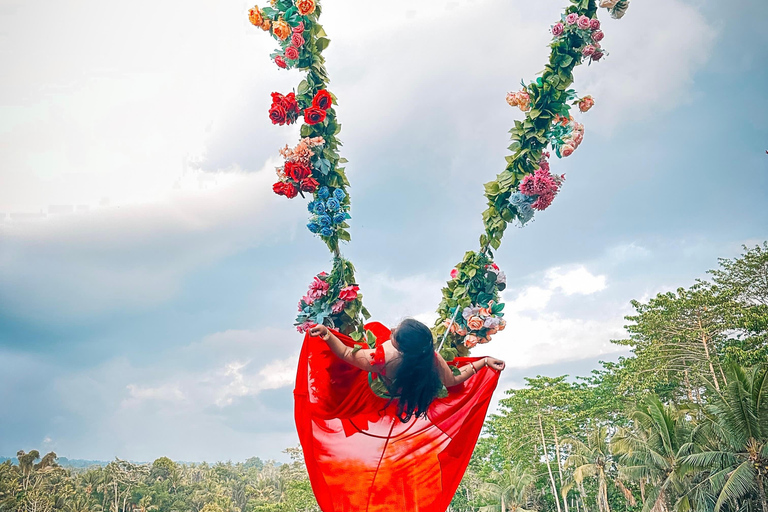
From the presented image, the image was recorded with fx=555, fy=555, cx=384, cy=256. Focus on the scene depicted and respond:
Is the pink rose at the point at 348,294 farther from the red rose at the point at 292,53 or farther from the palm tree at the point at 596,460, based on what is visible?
the palm tree at the point at 596,460

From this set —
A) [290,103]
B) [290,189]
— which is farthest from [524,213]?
[290,103]

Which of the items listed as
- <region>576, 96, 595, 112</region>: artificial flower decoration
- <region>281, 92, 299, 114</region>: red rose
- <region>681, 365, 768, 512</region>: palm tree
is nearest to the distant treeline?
<region>681, 365, 768, 512</region>: palm tree

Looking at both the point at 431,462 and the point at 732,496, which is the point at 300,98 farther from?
the point at 732,496

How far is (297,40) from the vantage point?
11.5 feet

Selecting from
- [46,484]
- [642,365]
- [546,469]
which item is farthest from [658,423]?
[46,484]

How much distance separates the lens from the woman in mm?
3020

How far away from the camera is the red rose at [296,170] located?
11.2 feet

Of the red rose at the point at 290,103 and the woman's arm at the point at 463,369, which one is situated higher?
the red rose at the point at 290,103

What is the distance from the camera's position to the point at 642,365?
2078 cm

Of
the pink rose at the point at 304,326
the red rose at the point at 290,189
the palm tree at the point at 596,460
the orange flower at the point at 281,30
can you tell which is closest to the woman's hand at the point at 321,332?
the pink rose at the point at 304,326

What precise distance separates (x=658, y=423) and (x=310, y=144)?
16.8 m

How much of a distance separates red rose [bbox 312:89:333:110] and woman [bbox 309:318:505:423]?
54.7 inches

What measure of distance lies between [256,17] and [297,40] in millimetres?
398

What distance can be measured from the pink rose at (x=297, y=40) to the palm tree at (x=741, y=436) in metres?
13.7
